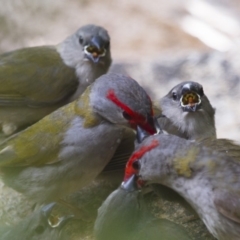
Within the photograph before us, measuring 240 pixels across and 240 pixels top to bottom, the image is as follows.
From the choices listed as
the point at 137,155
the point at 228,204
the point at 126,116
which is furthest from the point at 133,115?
the point at 228,204

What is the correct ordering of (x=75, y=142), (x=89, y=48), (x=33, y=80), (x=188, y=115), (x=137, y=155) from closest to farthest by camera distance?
(x=137, y=155) → (x=75, y=142) → (x=188, y=115) → (x=33, y=80) → (x=89, y=48)

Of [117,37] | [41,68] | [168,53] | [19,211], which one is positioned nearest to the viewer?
[19,211]

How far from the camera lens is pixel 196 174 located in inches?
128

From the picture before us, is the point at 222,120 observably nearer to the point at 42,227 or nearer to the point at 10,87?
the point at 10,87

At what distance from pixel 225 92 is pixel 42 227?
2.51m

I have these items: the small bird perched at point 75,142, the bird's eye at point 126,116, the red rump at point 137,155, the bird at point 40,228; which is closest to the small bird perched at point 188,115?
the small bird perched at point 75,142

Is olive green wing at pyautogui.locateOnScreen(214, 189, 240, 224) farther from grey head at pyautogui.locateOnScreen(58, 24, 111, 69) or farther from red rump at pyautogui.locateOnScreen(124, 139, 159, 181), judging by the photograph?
grey head at pyautogui.locateOnScreen(58, 24, 111, 69)

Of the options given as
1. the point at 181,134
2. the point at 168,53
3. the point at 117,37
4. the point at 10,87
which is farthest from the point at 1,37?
the point at 181,134

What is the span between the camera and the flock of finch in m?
3.18

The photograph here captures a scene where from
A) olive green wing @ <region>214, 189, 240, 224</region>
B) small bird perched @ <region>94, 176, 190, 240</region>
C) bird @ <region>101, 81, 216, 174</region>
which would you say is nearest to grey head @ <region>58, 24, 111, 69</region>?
bird @ <region>101, 81, 216, 174</region>

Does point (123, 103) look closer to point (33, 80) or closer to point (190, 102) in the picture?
point (190, 102)

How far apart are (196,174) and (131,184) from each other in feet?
1.07

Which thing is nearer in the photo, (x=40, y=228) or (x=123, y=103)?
(x=40, y=228)

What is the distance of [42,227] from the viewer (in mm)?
3182
